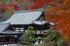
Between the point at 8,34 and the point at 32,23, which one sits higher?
the point at 32,23

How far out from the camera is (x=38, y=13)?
88.6ft

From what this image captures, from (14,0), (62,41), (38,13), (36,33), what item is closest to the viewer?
(62,41)

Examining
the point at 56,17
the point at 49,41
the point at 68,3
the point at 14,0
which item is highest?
the point at 68,3

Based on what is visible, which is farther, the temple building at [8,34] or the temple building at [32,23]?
the temple building at [32,23]

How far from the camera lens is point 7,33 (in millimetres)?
22688

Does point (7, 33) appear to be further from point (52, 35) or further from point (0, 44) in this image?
point (52, 35)

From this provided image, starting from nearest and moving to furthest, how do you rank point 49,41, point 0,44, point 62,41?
point 62,41
point 49,41
point 0,44

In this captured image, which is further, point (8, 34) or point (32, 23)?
point (32, 23)

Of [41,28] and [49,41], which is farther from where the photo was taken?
[41,28]

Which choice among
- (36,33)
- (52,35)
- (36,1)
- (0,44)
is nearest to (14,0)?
(36,33)

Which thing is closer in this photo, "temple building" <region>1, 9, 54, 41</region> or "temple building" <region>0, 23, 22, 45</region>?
"temple building" <region>0, 23, 22, 45</region>

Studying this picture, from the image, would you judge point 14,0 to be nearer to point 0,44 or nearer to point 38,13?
point 38,13

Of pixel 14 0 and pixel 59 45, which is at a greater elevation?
pixel 59 45

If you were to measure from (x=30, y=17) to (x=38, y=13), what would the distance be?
1.37 m
